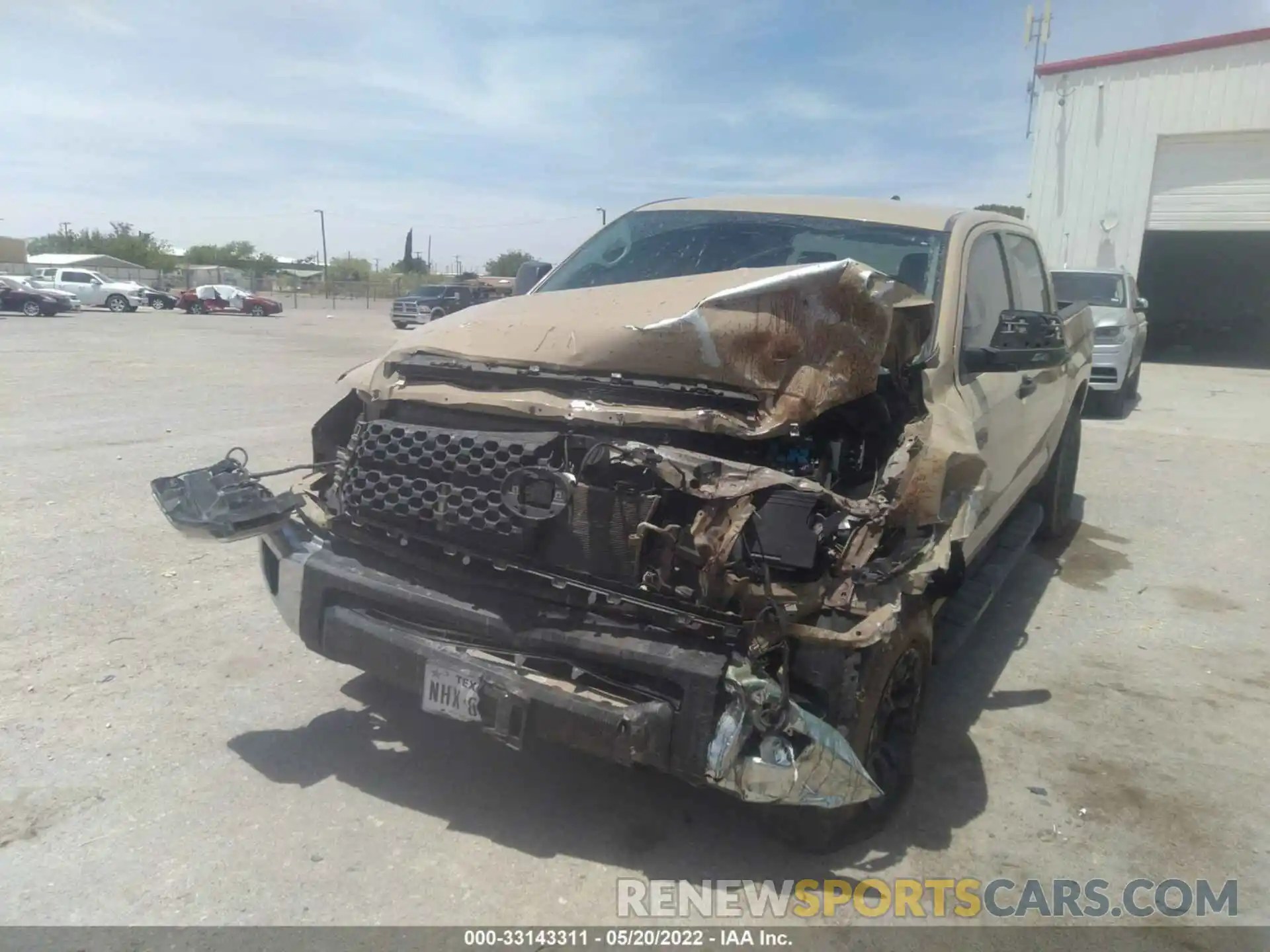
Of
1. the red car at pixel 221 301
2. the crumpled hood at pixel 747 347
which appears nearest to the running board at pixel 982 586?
the crumpled hood at pixel 747 347

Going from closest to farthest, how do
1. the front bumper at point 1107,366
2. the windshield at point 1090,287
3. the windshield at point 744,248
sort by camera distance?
the windshield at point 744,248 < the front bumper at point 1107,366 < the windshield at point 1090,287

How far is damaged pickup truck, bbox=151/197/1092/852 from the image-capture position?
276 centimetres

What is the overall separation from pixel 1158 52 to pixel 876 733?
20.3m

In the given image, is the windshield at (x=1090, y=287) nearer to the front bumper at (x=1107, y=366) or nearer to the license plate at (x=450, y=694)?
the front bumper at (x=1107, y=366)

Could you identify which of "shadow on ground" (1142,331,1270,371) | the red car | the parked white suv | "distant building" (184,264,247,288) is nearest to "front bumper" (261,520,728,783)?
the parked white suv

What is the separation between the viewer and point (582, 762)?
3.67 meters

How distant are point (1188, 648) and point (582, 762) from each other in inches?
132

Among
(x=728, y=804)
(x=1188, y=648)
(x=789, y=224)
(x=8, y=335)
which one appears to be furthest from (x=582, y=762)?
(x=8, y=335)

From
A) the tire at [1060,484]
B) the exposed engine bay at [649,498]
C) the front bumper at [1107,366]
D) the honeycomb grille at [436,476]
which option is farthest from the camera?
the front bumper at [1107,366]

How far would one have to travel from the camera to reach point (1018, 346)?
3.71 meters

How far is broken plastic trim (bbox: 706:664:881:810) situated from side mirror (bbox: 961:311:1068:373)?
1746 mm

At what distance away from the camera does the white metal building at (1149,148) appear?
1820 centimetres

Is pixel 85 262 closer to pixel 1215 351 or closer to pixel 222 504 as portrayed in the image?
pixel 1215 351

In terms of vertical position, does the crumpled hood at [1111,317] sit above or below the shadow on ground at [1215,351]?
above
